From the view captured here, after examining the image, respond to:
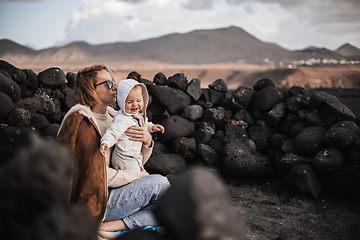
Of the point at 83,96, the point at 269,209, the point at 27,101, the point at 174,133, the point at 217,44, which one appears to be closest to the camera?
the point at 83,96

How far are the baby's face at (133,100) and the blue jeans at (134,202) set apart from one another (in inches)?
30.6

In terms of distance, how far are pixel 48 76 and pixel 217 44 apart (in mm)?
77918

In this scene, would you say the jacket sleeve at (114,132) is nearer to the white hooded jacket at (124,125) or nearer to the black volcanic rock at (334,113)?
the white hooded jacket at (124,125)

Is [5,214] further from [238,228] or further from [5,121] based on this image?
[5,121]

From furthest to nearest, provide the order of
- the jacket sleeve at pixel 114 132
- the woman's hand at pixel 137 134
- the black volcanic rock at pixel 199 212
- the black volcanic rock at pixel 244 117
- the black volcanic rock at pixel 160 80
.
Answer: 1. the black volcanic rock at pixel 160 80
2. the black volcanic rock at pixel 244 117
3. the woman's hand at pixel 137 134
4. the jacket sleeve at pixel 114 132
5. the black volcanic rock at pixel 199 212

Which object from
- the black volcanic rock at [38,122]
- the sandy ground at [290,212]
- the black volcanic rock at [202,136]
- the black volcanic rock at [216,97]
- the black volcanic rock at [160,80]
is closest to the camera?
the sandy ground at [290,212]

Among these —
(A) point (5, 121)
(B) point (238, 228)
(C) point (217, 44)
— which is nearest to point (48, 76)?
(A) point (5, 121)

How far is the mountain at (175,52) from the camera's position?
6569cm

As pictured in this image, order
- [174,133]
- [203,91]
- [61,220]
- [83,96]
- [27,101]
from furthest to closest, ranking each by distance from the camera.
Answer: [203,91] < [174,133] < [27,101] < [83,96] < [61,220]

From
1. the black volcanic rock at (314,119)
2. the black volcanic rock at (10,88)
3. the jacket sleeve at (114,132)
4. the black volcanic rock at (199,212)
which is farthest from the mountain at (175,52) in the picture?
the black volcanic rock at (199,212)

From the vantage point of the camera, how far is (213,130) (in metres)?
5.25

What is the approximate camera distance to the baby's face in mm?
2721

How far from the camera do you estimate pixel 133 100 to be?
2.75 m

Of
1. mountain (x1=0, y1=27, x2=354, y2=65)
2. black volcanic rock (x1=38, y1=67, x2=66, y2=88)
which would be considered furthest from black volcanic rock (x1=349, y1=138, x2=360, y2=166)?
mountain (x1=0, y1=27, x2=354, y2=65)
